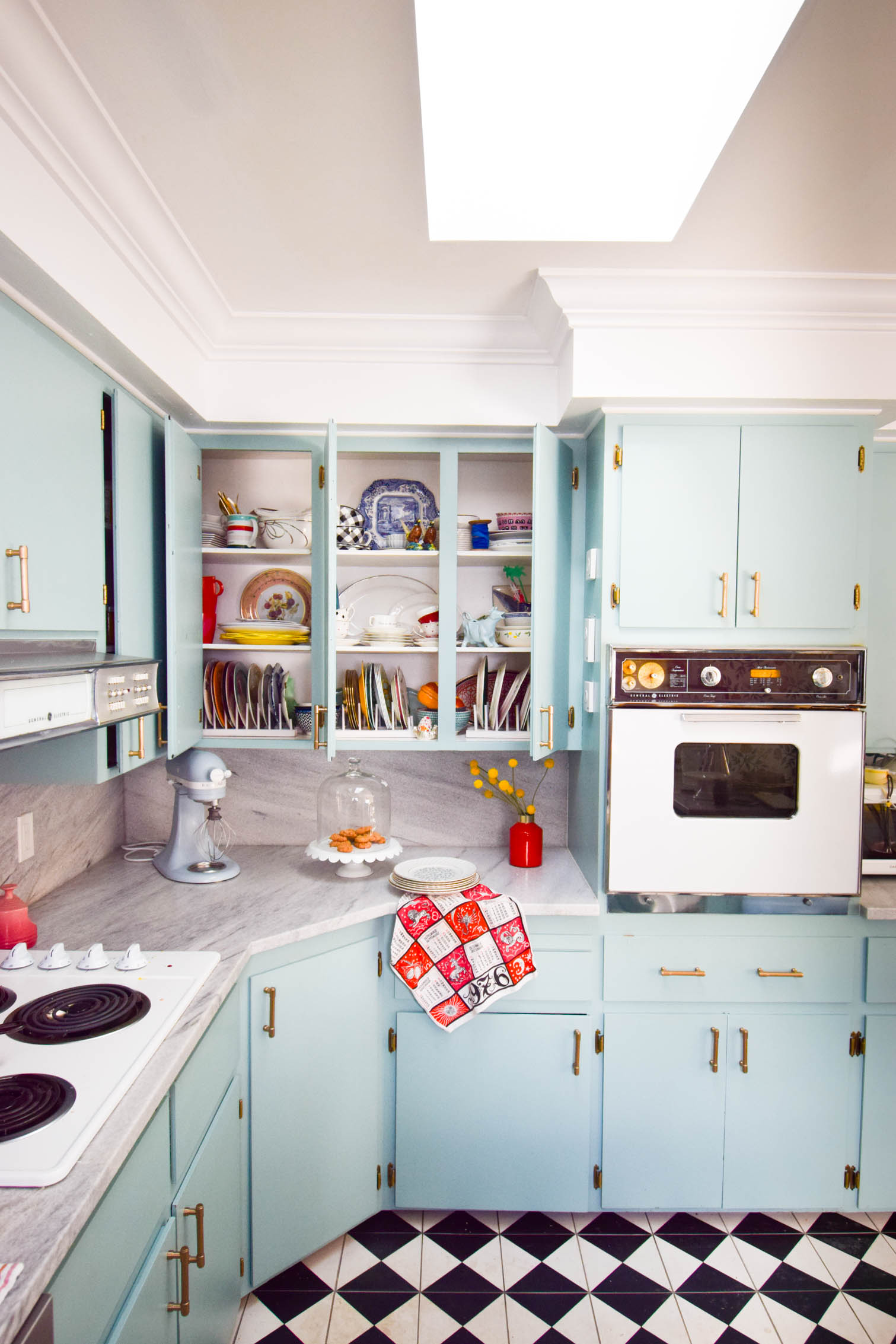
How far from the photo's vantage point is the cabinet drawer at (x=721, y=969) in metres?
2.11

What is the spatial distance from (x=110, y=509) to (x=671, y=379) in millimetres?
1504

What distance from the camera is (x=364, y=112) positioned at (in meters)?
1.37

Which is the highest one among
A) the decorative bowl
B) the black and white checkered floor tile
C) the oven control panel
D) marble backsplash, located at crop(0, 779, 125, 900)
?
the decorative bowl

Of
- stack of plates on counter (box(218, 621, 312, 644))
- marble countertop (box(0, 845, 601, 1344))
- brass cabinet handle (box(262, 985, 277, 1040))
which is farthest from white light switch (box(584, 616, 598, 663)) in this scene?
brass cabinet handle (box(262, 985, 277, 1040))

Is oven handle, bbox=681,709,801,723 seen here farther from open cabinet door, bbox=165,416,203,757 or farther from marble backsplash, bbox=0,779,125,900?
marble backsplash, bbox=0,779,125,900

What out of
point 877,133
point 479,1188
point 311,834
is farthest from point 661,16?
point 479,1188

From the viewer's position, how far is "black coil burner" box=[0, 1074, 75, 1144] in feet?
3.50

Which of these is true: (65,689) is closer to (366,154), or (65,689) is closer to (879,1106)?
(366,154)

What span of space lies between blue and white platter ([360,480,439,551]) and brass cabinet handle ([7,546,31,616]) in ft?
4.18

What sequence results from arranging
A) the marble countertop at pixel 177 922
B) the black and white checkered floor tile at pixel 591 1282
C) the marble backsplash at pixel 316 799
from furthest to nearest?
1. the marble backsplash at pixel 316 799
2. the black and white checkered floor tile at pixel 591 1282
3. the marble countertop at pixel 177 922

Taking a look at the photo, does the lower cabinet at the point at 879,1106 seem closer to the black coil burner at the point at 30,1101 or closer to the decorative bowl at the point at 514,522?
the decorative bowl at the point at 514,522

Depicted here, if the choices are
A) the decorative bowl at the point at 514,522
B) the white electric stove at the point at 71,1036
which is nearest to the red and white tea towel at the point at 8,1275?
the white electric stove at the point at 71,1036

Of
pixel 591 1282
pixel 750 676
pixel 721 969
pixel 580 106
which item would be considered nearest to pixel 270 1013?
pixel 591 1282

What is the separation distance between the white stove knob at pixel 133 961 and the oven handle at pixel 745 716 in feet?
4.79
